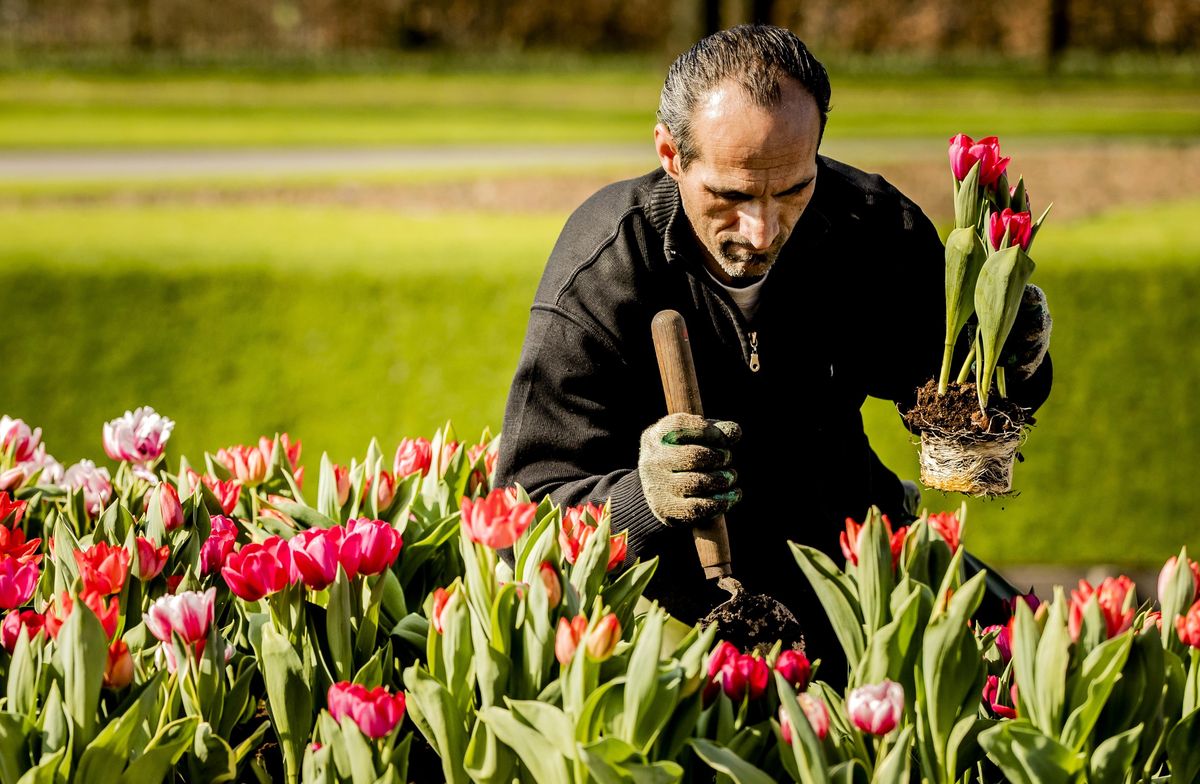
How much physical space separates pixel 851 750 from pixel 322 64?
764 inches

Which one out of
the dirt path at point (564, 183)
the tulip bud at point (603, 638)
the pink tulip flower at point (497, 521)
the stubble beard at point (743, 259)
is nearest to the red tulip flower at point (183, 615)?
the pink tulip flower at point (497, 521)

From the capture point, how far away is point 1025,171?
793cm

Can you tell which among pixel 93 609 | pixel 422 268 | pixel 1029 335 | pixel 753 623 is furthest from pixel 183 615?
pixel 422 268

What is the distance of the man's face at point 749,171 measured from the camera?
6.23 feet

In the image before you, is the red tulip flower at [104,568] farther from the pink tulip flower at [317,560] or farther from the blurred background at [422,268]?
the blurred background at [422,268]

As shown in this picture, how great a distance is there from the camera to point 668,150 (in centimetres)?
208

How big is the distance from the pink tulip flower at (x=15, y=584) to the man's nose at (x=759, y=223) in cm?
108

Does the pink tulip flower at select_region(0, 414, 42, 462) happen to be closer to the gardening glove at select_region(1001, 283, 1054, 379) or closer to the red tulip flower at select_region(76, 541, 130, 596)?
the red tulip flower at select_region(76, 541, 130, 596)

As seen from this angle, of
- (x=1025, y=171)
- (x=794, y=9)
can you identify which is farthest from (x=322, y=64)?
(x=1025, y=171)

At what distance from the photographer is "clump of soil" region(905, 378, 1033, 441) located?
198 centimetres

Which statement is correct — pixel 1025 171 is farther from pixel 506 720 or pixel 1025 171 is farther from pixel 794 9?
pixel 794 9

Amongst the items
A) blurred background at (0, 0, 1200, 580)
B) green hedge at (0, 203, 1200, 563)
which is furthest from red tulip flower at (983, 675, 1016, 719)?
green hedge at (0, 203, 1200, 563)

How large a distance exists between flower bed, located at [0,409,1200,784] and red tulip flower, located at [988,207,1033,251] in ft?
1.31

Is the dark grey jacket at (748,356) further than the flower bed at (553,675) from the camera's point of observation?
Yes
